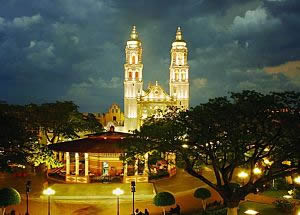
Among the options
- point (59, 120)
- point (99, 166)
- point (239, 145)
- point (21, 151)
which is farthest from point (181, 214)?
point (59, 120)

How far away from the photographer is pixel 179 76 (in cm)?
9006

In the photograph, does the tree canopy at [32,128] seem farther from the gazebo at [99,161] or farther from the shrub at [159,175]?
the shrub at [159,175]

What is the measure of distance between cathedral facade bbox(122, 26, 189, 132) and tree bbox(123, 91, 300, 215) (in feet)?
211

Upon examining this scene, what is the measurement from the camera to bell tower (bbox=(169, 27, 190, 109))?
293ft

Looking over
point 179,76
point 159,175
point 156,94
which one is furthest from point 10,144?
point 179,76

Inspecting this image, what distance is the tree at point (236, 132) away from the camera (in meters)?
17.7

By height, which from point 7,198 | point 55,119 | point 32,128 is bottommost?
point 7,198

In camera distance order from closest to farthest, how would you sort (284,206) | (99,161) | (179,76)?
(284,206)
(99,161)
(179,76)

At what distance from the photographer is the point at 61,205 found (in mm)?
27109

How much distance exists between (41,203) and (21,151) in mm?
5287

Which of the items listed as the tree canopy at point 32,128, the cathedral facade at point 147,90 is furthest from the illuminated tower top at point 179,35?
the tree canopy at point 32,128

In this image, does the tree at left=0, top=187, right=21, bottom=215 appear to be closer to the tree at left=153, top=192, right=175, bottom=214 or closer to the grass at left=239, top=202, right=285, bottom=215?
the tree at left=153, top=192, right=175, bottom=214

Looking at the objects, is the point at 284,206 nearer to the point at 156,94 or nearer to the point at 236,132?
the point at 236,132

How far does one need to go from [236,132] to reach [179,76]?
7272cm
